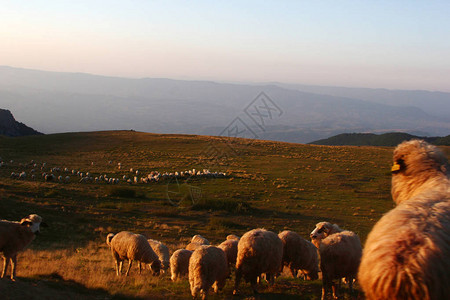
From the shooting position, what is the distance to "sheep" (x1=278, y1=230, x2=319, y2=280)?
10.8 m

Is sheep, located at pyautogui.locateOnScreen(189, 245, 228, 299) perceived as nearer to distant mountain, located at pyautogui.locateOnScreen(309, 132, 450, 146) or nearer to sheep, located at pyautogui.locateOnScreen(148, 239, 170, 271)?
sheep, located at pyautogui.locateOnScreen(148, 239, 170, 271)

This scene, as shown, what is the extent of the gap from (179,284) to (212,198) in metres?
18.1

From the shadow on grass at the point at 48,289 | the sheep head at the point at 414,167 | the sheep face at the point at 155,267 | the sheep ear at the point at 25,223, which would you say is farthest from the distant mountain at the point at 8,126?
the sheep head at the point at 414,167

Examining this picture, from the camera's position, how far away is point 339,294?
9297 mm

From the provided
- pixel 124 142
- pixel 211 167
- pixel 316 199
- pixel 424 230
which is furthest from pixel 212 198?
pixel 124 142

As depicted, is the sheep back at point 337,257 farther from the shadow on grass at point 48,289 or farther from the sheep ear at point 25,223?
the sheep ear at point 25,223

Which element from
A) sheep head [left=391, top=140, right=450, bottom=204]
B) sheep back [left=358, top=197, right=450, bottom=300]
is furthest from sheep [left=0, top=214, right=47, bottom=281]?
sheep head [left=391, top=140, right=450, bottom=204]

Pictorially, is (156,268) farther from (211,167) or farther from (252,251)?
(211,167)

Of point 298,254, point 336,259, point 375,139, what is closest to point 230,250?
point 298,254

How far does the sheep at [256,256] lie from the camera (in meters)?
9.19

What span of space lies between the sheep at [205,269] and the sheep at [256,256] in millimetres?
495

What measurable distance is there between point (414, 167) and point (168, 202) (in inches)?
917

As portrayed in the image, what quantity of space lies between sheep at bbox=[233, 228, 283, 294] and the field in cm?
55

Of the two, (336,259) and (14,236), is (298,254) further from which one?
(14,236)
